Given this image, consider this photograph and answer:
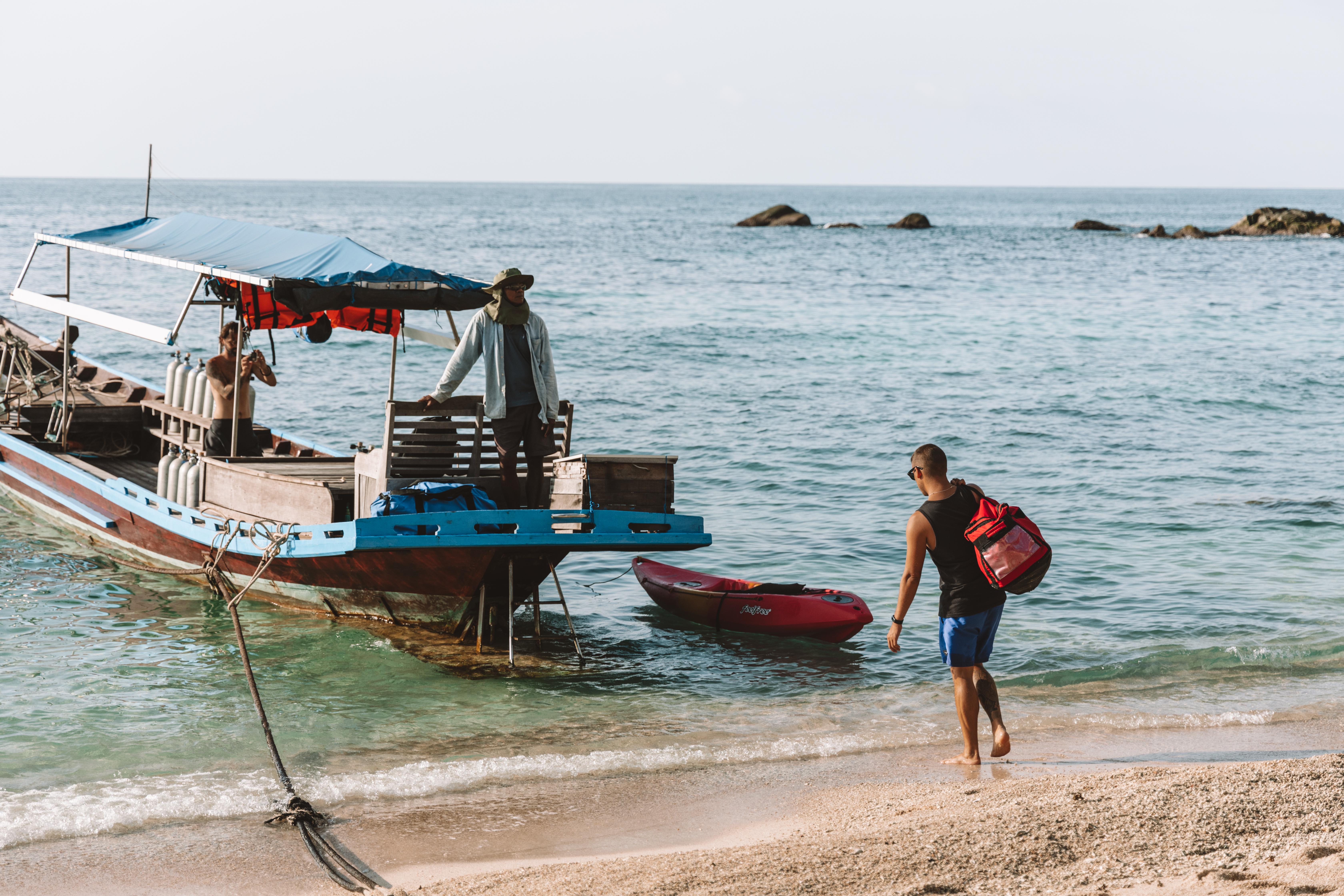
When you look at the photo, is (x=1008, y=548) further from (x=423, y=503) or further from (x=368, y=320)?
(x=368, y=320)

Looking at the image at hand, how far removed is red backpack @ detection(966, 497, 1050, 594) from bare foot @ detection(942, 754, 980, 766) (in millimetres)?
1312

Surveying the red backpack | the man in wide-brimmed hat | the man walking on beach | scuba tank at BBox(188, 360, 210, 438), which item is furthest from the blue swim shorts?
scuba tank at BBox(188, 360, 210, 438)

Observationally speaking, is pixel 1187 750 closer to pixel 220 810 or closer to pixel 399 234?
pixel 220 810

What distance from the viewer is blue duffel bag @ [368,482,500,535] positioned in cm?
908

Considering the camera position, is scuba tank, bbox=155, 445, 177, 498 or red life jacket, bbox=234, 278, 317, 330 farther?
scuba tank, bbox=155, 445, 177, 498

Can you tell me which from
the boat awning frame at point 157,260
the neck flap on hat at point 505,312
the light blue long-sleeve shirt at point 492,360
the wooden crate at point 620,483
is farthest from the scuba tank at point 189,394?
the wooden crate at point 620,483

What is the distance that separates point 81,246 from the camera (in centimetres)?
1146

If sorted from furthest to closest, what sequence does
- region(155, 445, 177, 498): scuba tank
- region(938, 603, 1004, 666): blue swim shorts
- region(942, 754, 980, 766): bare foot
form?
1. region(155, 445, 177, 498): scuba tank
2. region(942, 754, 980, 766): bare foot
3. region(938, 603, 1004, 666): blue swim shorts

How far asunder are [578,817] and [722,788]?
97cm

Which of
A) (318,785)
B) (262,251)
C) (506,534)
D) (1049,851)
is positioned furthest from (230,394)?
(1049,851)

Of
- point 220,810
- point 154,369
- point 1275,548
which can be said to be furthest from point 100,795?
point 154,369

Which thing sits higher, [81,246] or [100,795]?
[81,246]

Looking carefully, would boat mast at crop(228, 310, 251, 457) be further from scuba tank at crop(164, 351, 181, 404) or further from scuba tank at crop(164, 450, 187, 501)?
scuba tank at crop(164, 351, 181, 404)

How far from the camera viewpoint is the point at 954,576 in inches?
278
